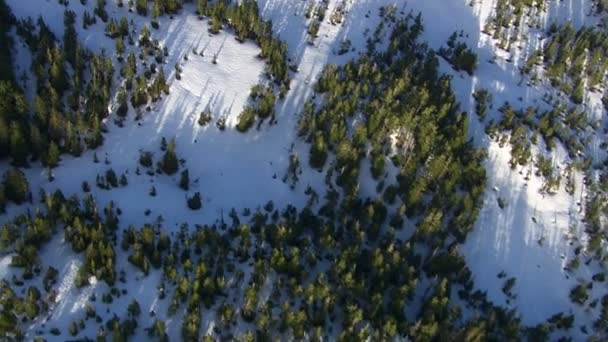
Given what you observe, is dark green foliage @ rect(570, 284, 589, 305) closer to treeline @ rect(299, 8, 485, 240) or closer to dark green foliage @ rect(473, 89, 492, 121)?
treeline @ rect(299, 8, 485, 240)

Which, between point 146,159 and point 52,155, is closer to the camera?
point 52,155

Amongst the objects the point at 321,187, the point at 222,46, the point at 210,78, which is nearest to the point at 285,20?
the point at 222,46

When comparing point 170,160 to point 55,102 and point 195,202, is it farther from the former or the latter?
point 55,102

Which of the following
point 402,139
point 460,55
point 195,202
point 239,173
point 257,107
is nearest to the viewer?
point 195,202

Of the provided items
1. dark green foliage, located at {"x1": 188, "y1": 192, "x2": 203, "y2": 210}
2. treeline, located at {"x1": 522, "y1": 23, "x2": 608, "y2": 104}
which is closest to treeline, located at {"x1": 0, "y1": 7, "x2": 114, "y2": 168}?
dark green foliage, located at {"x1": 188, "y1": 192, "x2": 203, "y2": 210}

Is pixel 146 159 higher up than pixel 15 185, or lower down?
higher up

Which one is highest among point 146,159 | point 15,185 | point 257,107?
point 257,107

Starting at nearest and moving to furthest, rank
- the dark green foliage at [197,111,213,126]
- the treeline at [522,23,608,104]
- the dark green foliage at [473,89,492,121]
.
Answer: the dark green foliage at [197,111,213,126]
the dark green foliage at [473,89,492,121]
the treeline at [522,23,608,104]

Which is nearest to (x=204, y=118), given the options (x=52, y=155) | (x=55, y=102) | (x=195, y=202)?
(x=195, y=202)

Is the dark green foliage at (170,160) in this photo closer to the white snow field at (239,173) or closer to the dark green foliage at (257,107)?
the white snow field at (239,173)
